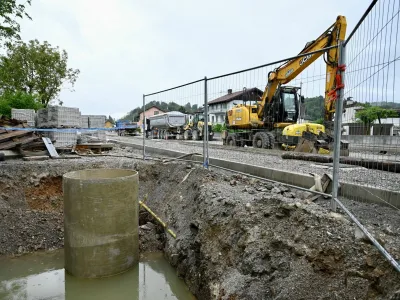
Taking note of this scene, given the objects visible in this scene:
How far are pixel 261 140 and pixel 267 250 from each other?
9.58 meters

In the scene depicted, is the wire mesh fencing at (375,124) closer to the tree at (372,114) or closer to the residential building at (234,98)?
the tree at (372,114)

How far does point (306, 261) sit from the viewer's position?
2.69m

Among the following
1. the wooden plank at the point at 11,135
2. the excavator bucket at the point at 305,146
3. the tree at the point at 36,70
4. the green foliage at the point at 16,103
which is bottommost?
the excavator bucket at the point at 305,146

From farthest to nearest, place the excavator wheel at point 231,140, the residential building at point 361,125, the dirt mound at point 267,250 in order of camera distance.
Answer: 1. the excavator wheel at point 231,140
2. the residential building at point 361,125
3. the dirt mound at point 267,250

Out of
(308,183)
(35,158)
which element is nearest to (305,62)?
(308,183)

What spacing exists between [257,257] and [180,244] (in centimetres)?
200

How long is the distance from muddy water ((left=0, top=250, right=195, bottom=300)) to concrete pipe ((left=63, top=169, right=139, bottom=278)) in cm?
19

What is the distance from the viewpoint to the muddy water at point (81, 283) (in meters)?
4.25

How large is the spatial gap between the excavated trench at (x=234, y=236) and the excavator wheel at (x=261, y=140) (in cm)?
→ 568

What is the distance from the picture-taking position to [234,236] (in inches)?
146

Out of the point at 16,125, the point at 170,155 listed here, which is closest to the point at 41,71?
the point at 16,125

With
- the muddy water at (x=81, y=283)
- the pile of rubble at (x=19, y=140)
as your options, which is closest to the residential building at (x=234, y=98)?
the muddy water at (x=81, y=283)

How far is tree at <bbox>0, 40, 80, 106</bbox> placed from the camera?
977 inches

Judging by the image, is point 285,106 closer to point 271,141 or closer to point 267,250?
point 271,141
